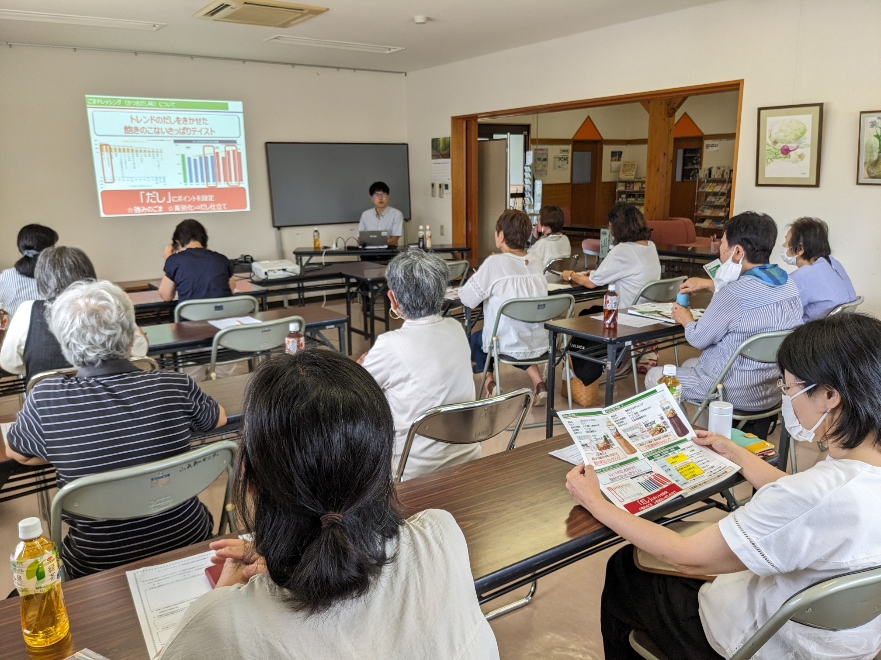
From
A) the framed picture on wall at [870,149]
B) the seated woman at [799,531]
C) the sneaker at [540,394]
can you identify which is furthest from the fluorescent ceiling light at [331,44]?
the seated woman at [799,531]

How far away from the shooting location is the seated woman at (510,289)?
3838 millimetres

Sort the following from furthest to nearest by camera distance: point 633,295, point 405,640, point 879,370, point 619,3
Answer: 1. point 619,3
2. point 633,295
3. point 879,370
4. point 405,640

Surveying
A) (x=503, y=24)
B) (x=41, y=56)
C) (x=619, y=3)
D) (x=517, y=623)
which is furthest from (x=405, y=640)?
(x=41, y=56)

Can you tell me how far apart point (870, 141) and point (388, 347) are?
356 centimetres

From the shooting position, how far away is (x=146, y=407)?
170 centimetres

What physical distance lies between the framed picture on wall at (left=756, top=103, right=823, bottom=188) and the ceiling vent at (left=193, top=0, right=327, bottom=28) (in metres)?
3.23

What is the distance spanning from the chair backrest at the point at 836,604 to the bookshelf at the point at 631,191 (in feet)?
38.3

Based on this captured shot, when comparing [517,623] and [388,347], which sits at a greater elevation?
[388,347]

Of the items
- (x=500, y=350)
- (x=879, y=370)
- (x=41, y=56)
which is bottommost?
(x=500, y=350)

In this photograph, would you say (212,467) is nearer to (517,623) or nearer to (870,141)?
(517,623)

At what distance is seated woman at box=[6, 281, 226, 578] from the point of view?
5.40 feet

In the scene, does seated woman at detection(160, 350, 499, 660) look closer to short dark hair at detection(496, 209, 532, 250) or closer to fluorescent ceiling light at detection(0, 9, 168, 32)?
short dark hair at detection(496, 209, 532, 250)

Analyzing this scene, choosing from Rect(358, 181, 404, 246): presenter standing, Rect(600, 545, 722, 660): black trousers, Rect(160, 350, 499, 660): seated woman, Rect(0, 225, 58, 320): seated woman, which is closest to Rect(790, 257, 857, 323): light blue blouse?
Rect(600, 545, 722, 660): black trousers

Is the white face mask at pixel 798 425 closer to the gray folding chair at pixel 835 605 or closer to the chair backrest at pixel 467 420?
the gray folding chair at pixel 835 605
